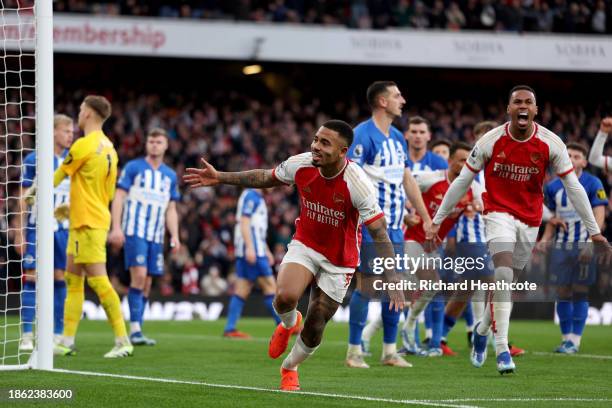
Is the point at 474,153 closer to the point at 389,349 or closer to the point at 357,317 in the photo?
the point at 357,317

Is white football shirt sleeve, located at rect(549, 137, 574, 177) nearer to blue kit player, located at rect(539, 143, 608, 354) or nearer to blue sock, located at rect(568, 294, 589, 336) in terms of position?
blue kit player, located at rect(539, 143, 608, 354)

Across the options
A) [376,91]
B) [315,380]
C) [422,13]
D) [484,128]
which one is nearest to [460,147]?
[484,128]

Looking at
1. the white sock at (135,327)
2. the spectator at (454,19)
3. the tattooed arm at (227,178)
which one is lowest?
the white sock at (135,327)

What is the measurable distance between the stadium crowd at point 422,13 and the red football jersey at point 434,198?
59.3 ft

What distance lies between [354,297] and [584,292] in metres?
4.08

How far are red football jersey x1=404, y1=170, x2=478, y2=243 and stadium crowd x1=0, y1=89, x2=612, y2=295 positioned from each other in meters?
10.8

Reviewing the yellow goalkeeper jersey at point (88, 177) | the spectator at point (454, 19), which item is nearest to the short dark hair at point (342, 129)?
the yellow goalkeeper jersey at point (88, 177)

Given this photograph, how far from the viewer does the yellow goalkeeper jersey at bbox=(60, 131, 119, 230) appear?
10148mm

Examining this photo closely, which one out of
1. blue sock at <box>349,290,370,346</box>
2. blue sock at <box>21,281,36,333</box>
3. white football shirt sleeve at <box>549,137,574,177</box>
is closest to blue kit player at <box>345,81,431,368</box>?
blue sock at <box>349,290,370,346</box>

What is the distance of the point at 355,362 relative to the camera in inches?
381

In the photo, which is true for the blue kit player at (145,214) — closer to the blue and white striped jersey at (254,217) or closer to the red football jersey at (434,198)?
the blue and white striped jersey at (254,217)

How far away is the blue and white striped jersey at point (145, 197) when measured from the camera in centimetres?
1309

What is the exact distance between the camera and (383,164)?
9.87 metres

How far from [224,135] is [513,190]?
20.4 meters
